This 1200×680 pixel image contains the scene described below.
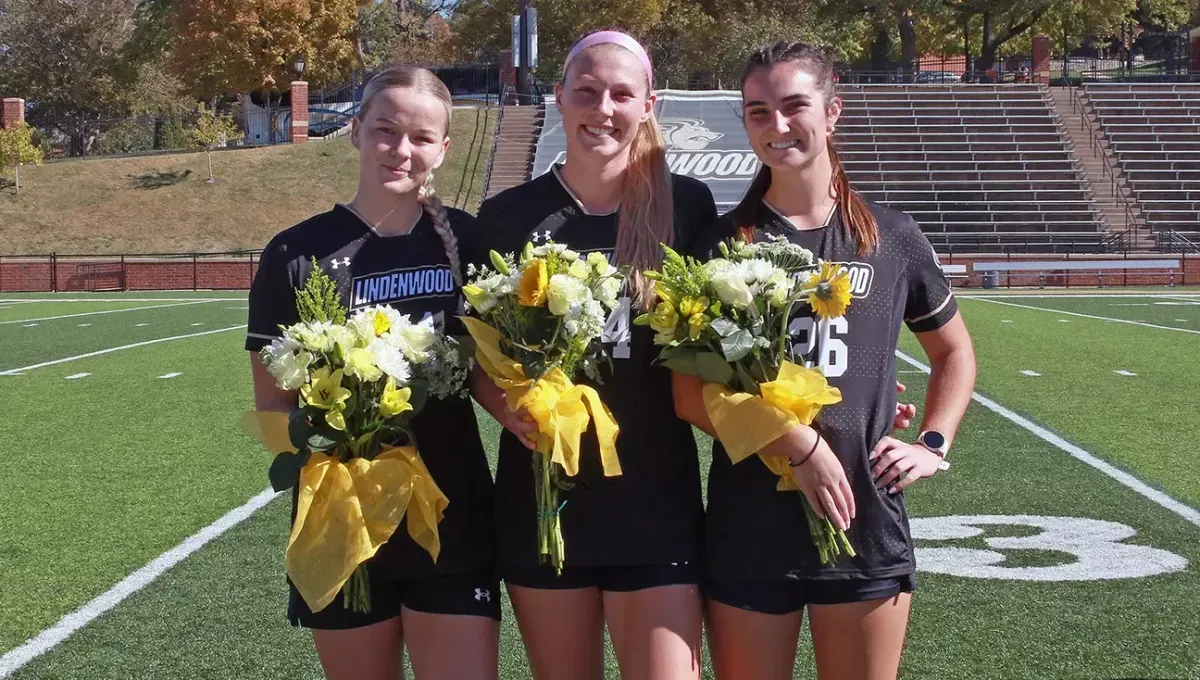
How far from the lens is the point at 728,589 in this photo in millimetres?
2477

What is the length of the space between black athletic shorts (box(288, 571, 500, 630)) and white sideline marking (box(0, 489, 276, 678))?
183 cm

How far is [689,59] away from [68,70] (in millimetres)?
25465

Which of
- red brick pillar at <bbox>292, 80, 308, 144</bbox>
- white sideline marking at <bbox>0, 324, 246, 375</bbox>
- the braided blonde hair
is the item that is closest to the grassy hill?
red brick pillar at <bbox>292, 80, 308, 144</bbox>

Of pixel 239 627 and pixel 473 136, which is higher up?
pixel 473 136

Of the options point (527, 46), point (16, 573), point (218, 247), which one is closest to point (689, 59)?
point (527, 46)

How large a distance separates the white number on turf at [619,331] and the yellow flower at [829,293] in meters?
0.42

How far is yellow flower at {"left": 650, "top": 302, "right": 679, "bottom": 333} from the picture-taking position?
2.35 m

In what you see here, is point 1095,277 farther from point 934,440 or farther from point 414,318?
point 414,318

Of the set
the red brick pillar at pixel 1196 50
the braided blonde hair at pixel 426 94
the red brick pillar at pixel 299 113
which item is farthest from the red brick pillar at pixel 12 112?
the braided blonde hair at pixel 426 94

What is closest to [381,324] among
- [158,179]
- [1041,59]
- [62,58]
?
[158,179]

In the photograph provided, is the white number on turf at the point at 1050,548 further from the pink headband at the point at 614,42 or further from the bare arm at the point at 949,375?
the pink headband at the point at 614,42

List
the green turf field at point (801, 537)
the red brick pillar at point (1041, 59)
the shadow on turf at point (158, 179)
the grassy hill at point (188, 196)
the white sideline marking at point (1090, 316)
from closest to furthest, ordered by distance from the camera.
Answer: the green turf field at point (801, 537), the white sideline marking at point (1090, 316), the grassy hill at point (188, 196), the shadow on turf at point (158, 179), the red brick pillar at point (1041, 59)

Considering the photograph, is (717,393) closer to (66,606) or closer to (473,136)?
(66,606)

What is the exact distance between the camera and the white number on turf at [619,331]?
8.40 ft
